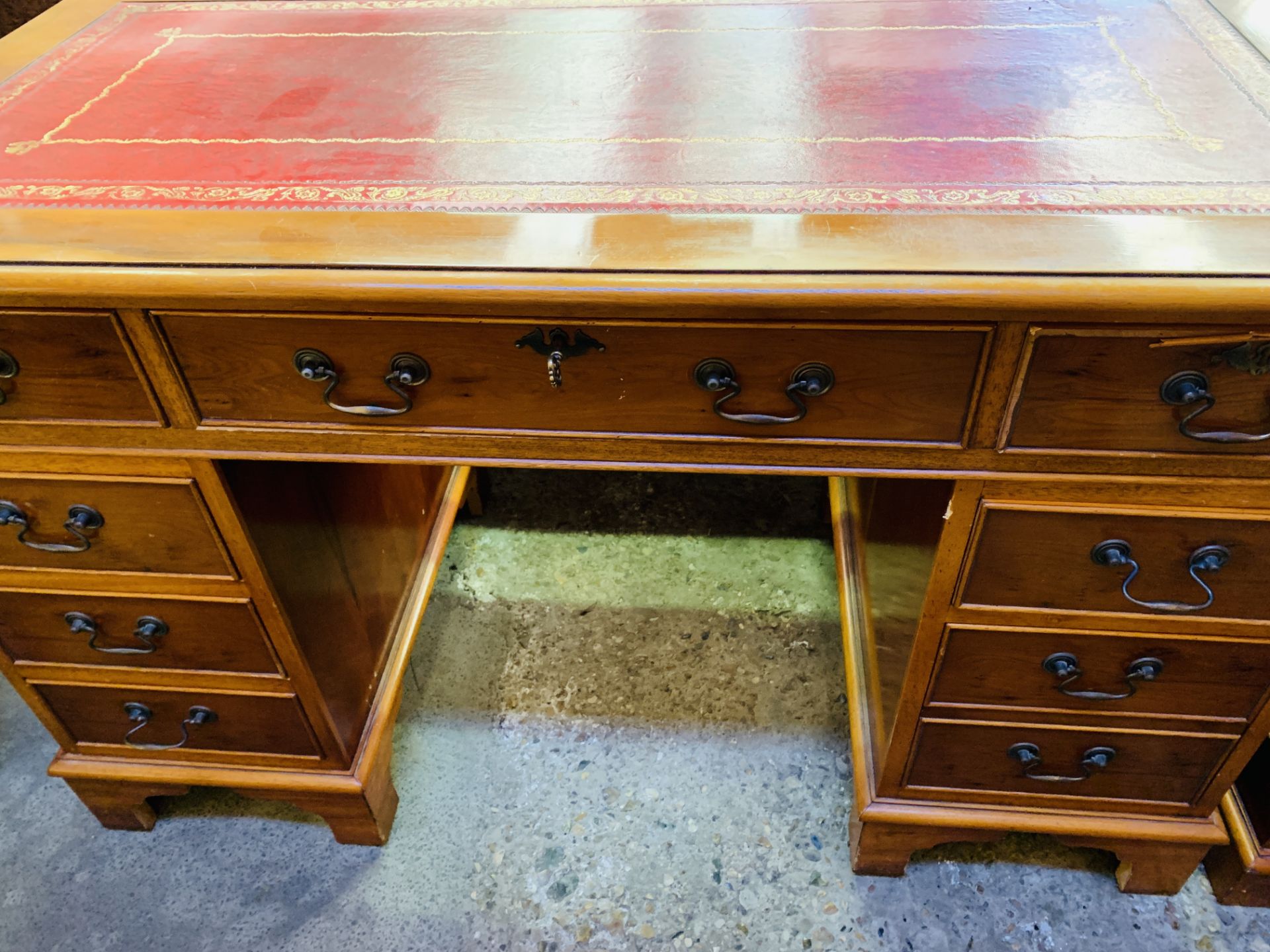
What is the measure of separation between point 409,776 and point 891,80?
1.23 meters

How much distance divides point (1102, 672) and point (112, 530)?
1149 millimetres

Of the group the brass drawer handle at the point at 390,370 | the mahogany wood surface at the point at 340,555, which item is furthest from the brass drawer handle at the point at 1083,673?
the mahogany wood surface at the point at 340,555

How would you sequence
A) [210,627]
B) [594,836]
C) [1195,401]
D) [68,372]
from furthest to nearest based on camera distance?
1. [594,836]
2. [210,627]
3. [68,372]
4. [1195,401]

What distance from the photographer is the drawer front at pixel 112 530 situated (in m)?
1.00

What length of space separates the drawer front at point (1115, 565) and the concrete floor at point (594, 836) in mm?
572

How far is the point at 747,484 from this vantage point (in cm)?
197

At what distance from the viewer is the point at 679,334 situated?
2.62 ft

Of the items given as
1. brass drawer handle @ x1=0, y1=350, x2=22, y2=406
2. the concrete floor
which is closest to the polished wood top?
brass drawer handle @ x1=0, y1=350, x2=22, y2=406

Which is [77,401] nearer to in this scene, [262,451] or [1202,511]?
[262,451]

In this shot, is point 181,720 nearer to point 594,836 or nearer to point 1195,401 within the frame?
point 594,836

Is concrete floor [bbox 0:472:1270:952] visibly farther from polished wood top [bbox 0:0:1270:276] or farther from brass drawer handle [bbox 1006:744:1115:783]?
polished wood top [bbox 0:0:1270:276]

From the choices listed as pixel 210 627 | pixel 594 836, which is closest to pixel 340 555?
pixel 210 627

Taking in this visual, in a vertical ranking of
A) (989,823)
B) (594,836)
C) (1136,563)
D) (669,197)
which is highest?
(669,197)

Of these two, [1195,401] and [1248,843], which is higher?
[1195,401]
